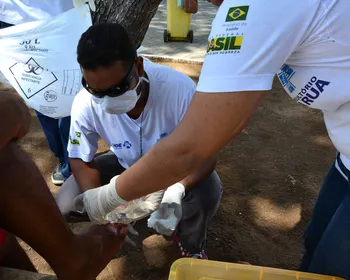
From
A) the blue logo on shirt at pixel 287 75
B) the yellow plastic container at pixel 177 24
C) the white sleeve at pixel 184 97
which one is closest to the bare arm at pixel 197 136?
the blue logo on shirt at pixel 287 75

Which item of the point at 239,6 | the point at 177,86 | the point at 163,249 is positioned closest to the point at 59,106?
the point at 177,86

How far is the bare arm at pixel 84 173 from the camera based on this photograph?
74.4 inches

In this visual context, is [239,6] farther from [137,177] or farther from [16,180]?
[16,180]

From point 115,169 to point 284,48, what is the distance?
1.34m

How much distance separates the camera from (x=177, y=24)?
497 centimetres

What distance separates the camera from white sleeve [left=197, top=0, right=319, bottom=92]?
0.82 meters

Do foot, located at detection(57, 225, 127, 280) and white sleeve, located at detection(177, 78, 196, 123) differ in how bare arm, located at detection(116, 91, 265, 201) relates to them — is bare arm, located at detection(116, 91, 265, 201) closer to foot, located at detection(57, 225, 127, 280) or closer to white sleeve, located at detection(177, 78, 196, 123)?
foot, located at detection(57, 225, 127, 280)

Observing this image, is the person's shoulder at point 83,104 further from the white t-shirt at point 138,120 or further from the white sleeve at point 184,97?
the white sleeve at point 184,97

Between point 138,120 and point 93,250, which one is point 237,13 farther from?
point 138,120

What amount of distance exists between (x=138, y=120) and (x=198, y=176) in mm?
378

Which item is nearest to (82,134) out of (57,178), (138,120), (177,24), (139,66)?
(138,120)

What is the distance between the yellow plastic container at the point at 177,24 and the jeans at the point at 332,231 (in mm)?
3750

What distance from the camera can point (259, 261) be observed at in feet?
6.54

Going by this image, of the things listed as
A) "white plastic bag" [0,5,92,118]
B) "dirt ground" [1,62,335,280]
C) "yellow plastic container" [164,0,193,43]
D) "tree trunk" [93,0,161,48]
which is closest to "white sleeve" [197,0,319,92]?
"dirt ground" [1,62,335,280]
